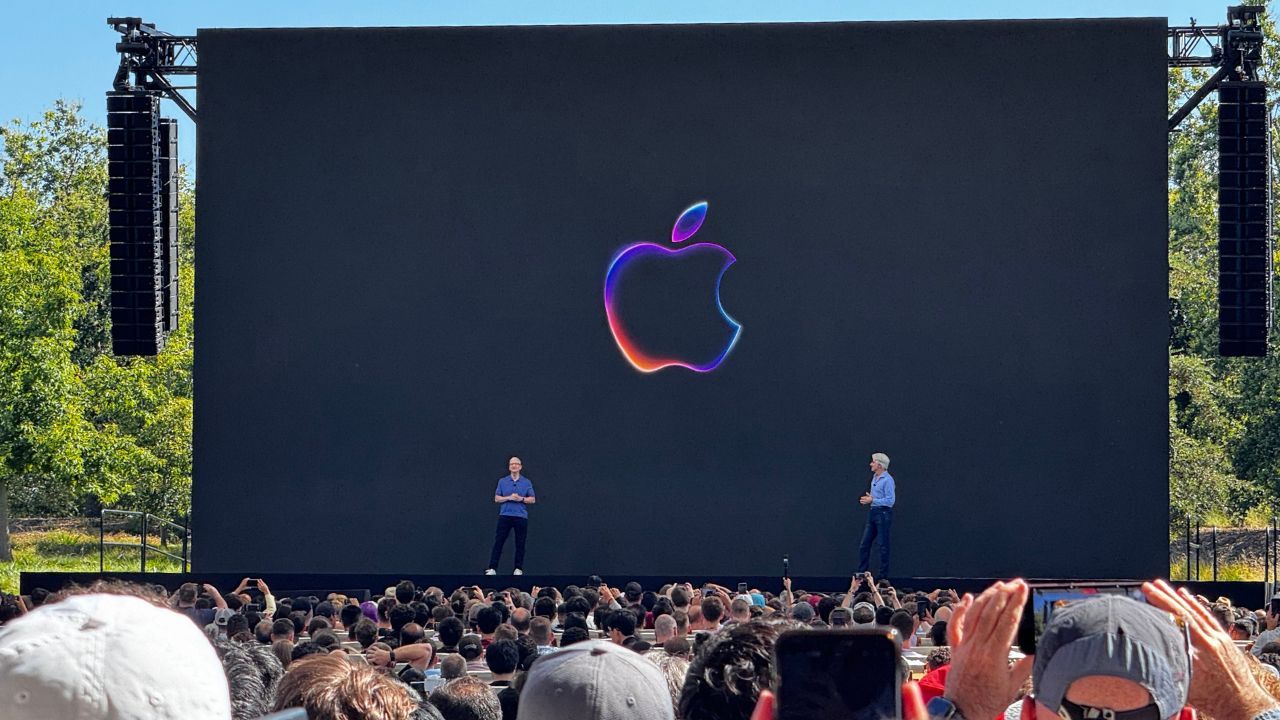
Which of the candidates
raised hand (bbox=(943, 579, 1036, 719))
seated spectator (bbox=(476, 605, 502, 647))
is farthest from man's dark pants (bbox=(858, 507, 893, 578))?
raised hand (bbox=(943, 579, 1036, 719))

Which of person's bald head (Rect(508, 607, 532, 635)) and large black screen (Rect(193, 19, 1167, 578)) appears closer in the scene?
person's bald head (Rect(508, 607, 532, 635))

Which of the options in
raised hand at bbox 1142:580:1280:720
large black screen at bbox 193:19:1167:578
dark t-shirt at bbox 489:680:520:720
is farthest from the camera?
large black screen at bbox 193:19:1167:578

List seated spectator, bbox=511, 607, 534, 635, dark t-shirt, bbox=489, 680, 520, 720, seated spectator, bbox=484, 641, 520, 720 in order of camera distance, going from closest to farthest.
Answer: dark t-shirt, bbox=489, 680, 520, 720, seated spectator, bbox=484, 641, 520, 720, seated spectator, bbox=511, 607, 534, 635

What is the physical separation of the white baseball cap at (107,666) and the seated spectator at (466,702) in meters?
2.04

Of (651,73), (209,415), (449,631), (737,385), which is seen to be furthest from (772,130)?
(449,631)

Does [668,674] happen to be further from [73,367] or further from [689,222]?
[73,367]

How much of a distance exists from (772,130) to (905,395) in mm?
2444

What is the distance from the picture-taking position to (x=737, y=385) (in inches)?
527

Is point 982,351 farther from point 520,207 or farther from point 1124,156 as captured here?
point 520,207

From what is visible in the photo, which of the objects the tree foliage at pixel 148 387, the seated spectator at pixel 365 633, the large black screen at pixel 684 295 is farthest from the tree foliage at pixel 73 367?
the seated spectator at pixel 365 633

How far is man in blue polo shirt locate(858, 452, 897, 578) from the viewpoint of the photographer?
40.3 feet

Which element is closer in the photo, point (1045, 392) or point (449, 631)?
point (449, 631)

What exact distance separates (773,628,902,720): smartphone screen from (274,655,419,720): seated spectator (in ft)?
4.06

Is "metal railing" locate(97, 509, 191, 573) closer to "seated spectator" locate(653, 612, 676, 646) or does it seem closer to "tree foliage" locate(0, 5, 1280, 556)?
"tree foliage" locate(0, 5, 1280, 556)
